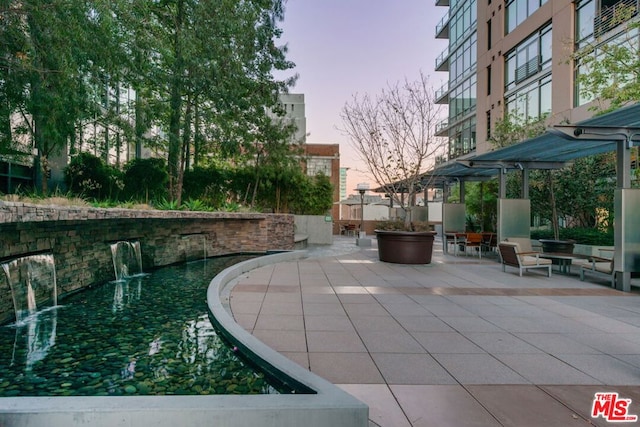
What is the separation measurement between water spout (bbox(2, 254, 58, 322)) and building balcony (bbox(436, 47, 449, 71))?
33.3 metres

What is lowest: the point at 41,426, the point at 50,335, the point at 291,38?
the point at 50,335

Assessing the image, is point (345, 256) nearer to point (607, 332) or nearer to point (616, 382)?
point (607, 332)

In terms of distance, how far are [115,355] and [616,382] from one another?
15.4 feet

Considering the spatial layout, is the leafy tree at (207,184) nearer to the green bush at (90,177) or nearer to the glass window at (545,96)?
the green bush at (90,177)

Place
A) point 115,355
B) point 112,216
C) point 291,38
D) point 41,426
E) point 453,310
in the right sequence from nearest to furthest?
point 41,426 → point 115,355 → point 453,310 → point 112,216 → point 291,38

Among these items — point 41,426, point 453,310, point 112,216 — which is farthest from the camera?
point 112,216

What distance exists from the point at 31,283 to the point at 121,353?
2.87 m

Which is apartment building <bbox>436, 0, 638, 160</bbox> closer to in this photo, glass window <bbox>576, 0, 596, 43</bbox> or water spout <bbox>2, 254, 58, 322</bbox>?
glass window <bbox>576, 0, 596, 43</bbox>

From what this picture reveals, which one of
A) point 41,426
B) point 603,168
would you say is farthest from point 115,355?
point 603,168

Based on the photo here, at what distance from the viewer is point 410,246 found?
35.1 ft

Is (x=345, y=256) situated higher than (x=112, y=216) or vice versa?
(x=112, y=216)

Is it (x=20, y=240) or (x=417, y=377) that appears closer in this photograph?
(x=417, y=377)

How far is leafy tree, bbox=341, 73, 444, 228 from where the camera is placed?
1191 cm

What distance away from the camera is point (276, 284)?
7383 mm
